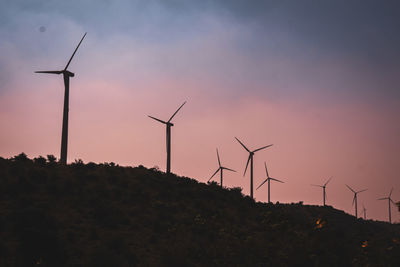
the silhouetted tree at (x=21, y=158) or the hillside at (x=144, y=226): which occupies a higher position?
the silhouetted tree at (x=21, y=158)

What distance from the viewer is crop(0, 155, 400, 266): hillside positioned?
98.0ft

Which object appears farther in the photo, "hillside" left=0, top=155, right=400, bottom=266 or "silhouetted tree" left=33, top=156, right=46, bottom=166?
A: "silhouetted tree" left=33, top=156, right=46, bottom=166

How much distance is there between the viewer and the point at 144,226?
43.2 metres

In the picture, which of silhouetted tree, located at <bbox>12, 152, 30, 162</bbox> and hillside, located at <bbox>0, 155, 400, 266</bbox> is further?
silhouetted tree, located at <bbox>12, 152, 30, 162</bbox>

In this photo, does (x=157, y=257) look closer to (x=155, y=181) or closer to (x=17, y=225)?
(x=17, y=225)

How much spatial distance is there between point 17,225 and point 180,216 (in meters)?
19.3

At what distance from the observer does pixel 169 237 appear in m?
41.9

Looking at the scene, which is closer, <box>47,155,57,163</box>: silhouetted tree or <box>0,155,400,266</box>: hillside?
<box>0,155,400,266</box>: hillside

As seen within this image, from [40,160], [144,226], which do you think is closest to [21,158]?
[40,160]

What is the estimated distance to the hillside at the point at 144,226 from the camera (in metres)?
29.9

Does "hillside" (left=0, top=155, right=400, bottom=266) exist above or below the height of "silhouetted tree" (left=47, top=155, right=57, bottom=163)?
below

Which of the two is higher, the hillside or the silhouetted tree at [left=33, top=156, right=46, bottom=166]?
the silhouetted tree at [left=33, top=156, right=46, bottom=166]

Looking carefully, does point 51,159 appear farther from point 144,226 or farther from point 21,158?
point 144,226

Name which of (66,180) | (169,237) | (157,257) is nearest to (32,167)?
(66,180)
